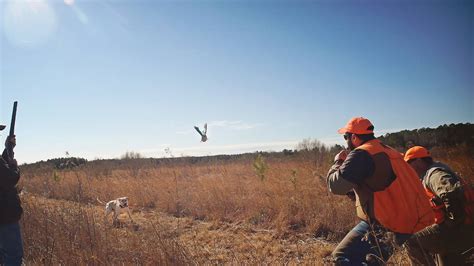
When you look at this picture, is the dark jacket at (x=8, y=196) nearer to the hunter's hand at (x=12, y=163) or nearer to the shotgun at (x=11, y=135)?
the hunter's hand at (x=12, y=163)

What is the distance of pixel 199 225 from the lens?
7.43m

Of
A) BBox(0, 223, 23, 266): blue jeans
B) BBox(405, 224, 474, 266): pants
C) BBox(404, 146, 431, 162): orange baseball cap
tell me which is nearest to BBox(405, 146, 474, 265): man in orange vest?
BBox(405, 224, 474, 266): pants

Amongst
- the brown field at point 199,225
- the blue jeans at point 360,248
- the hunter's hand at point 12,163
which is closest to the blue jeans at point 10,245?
the brown field at point 199,225

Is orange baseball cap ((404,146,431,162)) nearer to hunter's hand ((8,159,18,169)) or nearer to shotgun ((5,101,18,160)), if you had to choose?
hunter's hand ((8,159,18,169))

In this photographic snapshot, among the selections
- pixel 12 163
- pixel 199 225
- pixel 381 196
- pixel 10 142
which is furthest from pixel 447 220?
pixel 199 225

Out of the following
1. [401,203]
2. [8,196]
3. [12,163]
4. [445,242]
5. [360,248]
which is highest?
[12,163]

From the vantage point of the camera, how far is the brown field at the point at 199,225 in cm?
376

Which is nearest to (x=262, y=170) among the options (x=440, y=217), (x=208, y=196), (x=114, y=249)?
(x=208, y=196)

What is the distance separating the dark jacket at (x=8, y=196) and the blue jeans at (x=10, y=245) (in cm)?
9

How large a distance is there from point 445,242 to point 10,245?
15.2ft

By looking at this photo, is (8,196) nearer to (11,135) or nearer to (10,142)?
(10,142)

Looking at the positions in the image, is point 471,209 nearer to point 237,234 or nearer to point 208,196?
point 237,234

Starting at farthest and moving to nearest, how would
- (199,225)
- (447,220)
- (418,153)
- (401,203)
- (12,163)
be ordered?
(199,225), (12,163), (418,153), (447,220), (401,203)

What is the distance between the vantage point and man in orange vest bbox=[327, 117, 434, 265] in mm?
2479
